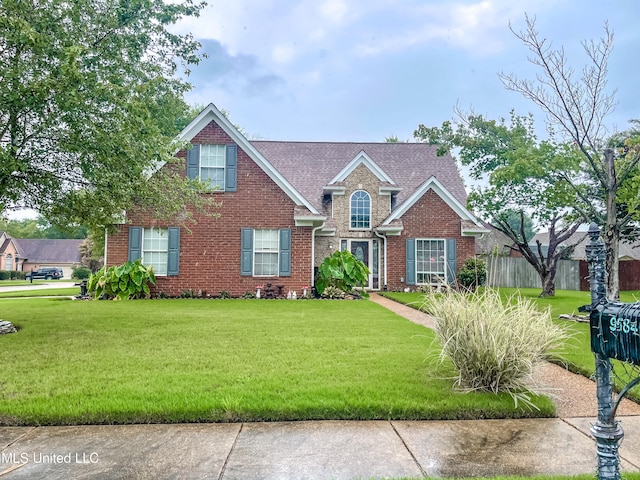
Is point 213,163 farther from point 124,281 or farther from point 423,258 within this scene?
point 423,258

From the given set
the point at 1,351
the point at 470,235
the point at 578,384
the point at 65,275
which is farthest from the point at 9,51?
the point at 65,275

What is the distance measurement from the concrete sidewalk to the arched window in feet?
45.7

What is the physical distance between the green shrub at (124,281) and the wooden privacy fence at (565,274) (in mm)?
14280

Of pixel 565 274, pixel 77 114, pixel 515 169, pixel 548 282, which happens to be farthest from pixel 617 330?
pixel 565 274

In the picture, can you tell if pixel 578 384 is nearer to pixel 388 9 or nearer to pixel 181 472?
pixel 181 472

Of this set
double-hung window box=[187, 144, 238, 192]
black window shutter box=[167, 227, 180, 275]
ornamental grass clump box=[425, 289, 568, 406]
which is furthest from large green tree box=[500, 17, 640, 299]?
black window shutter box=[167, 227, 180, 275]

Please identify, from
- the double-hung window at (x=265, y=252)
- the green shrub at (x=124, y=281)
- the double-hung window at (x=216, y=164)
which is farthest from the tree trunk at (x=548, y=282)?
the green shrub at (x=124, y=281)

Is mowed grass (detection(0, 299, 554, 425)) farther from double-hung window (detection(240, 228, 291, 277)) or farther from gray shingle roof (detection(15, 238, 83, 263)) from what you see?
gray shingle roof (detection(15, 238, 83, 263))

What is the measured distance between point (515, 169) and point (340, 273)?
6.29 meters

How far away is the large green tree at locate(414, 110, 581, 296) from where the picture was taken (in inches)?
409

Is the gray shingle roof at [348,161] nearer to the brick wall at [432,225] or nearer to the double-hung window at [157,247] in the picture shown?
the brick wall at [432,225]

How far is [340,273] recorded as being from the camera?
14.2 m

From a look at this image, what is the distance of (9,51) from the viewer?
6.76 m

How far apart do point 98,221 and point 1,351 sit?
11.1 feet
